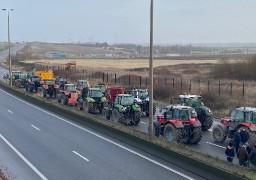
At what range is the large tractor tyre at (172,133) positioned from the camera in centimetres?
2225

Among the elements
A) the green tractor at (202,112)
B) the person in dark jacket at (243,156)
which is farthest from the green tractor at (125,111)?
the person in dark jacket at (243,156)

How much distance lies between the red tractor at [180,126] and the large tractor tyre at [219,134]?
155 centimetres

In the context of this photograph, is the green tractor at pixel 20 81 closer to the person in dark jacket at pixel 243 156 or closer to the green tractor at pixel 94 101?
the green tractor at pixel 94 101

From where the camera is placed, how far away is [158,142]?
2142cm

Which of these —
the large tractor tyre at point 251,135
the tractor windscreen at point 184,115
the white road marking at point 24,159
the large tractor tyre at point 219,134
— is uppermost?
the tractor windscreen at point 184,115

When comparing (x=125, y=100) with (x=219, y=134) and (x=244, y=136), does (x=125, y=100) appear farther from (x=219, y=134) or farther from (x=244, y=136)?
(x=244, y=136)

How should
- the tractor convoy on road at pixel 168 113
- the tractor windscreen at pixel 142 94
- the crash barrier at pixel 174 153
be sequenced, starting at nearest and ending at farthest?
the crash barrier at pixel 174 153 < the tractor convoy on road at pixel 168 113 < the tractor windscreen at pixel 142 94

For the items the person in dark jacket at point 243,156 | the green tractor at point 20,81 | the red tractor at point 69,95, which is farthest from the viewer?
the green tractor at point 20,81

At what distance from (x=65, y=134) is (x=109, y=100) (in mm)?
9068

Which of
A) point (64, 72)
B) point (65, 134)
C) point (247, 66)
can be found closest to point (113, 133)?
point (65, 134)

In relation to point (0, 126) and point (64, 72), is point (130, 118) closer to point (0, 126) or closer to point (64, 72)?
point (0, 126)

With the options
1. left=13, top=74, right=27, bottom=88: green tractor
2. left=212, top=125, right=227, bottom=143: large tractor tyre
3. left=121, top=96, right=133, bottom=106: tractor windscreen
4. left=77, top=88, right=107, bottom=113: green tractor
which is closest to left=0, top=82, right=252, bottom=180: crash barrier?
left=121, top=96, right=133, bottom=106: tractor windscreen

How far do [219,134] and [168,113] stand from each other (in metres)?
3.23

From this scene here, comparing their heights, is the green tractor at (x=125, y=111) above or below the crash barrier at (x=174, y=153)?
above
